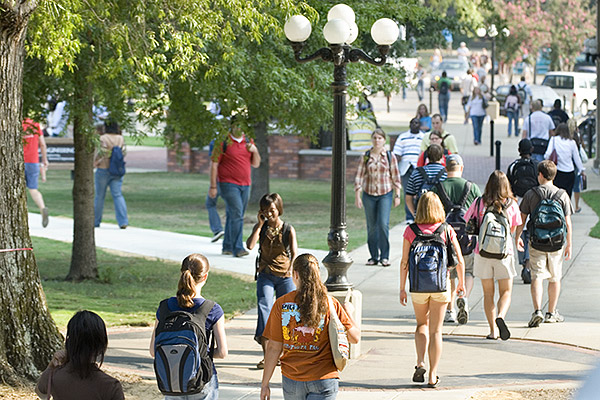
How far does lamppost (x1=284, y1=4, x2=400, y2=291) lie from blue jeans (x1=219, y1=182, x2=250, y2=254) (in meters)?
4.71

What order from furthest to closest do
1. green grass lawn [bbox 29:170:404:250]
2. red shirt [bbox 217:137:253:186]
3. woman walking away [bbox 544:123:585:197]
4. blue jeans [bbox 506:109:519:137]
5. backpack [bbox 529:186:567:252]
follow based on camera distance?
blue jeans [bbox 506:109:519:137] < green grass lawn [bbox 29:170:404:250] < woman walking away [bbox 544:123:585:197] < red shirt [bbox 217:137:253:186] < backpack [bbox 529:186:567:252]

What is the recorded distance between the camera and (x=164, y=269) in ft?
45.7

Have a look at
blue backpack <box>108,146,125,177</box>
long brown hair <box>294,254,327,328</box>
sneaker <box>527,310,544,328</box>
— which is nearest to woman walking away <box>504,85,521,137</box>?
blue backpack <box>108,146,125,177</box>

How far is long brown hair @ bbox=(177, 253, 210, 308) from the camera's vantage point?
5711 millimetres

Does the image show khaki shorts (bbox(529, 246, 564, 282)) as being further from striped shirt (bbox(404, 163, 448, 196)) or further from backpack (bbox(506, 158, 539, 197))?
backpack (bbox(506, 158, 539, 197))

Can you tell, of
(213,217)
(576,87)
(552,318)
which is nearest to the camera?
(552,318)

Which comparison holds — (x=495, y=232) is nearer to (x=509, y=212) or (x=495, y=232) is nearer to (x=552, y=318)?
(x=509, y=212)

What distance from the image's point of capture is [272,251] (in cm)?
847

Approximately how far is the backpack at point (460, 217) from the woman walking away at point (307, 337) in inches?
180

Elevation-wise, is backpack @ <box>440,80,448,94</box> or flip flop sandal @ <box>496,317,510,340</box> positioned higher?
backpack @ <box>440,80,448,94</box>

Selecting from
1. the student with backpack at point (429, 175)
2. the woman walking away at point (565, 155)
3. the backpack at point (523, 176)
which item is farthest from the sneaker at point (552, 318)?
the woman walking away at point (565, 155)

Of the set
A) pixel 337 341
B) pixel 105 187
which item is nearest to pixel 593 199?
pixel 105 187

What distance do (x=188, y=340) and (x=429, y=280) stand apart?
9.59ft

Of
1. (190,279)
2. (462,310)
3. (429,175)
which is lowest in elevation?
(462,310)
